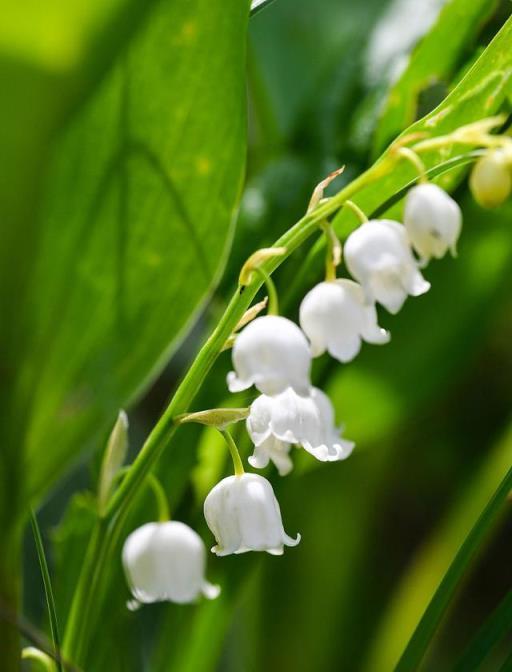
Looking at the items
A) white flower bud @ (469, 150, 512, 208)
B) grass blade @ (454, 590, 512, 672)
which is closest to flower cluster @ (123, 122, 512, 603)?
white flower bud @ (469, 150, 512, 208)

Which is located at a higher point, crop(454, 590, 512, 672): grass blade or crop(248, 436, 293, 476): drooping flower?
crop(248, 436, 293, 476): drooping flower

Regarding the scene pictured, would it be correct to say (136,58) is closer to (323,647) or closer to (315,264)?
(315,264)

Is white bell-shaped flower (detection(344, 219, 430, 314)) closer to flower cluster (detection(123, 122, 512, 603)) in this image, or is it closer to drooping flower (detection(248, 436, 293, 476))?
flower cluster (detection(123, 122, 512, 603))

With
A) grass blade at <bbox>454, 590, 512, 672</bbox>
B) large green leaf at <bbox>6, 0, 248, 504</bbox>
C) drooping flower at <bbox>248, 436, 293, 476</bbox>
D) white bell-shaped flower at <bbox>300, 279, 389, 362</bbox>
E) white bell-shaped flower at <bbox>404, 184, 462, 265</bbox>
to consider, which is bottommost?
grass blade at <bbox>454, 590, 512, 672</bbox>

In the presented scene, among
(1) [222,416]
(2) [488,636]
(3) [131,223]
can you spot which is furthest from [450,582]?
(3) [131,223]

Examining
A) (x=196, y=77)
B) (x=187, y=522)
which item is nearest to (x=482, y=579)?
(x=187, y=522)

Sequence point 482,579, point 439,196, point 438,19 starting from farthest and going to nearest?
point 482,579, point 438,19, point 439,196
